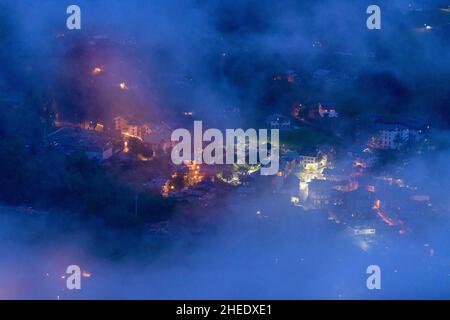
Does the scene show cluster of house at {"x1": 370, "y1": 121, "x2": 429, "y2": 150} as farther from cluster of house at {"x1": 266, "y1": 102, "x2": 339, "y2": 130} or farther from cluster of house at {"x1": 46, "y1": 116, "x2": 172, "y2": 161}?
cluster of house at {"x1": 46, "y1": 116, "x2": 172, "y2": 161}

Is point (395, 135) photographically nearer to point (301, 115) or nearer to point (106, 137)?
point (301, 115)

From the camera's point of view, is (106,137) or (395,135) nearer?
(106,137)

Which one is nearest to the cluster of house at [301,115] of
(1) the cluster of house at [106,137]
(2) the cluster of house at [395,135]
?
(2) the cluster of house at [395,135]

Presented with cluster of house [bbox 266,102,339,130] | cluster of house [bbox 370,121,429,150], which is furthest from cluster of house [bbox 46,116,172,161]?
cluster of house [bbox 370,121,429,150]

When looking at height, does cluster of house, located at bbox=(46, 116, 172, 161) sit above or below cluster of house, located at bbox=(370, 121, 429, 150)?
below

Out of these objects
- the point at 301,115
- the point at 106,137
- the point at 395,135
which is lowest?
the point at 106,137

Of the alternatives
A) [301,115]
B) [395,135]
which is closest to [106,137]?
[301,115]

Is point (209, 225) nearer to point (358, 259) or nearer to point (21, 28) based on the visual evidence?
point (358, 259)

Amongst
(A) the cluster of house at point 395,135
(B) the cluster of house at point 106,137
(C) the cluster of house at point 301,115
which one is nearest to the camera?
(B) the cluster of house at point 106,137

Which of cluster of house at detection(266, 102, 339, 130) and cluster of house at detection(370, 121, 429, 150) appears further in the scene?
cluster of house at detection(370, 121, 429, 150)

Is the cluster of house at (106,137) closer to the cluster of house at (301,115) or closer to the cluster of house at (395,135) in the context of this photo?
the cluster of house at (301,115)
